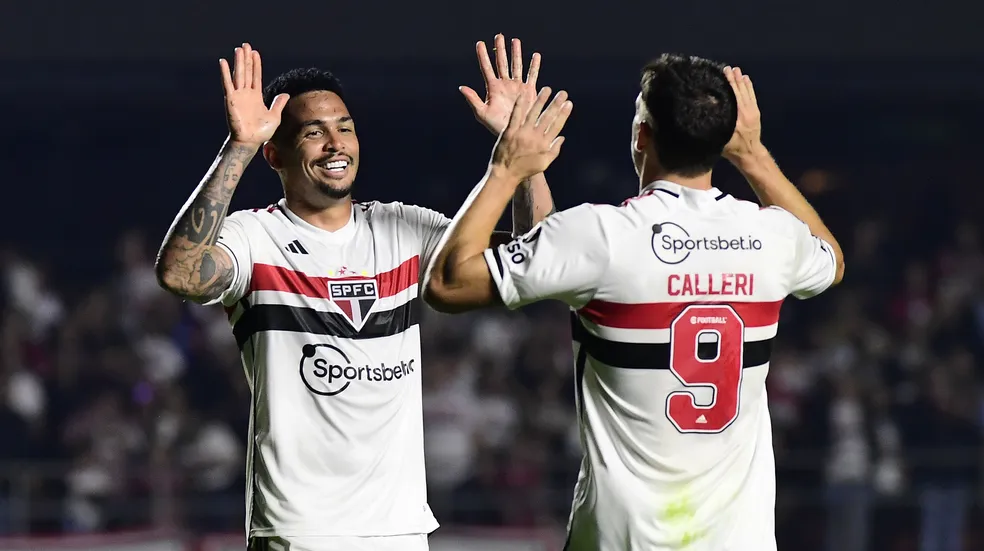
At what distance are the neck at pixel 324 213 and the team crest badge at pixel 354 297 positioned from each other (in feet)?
0.71

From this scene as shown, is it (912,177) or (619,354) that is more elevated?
(912,177)

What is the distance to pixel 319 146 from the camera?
4.13 metres

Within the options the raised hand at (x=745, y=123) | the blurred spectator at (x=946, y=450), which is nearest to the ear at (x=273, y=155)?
the raised hand at (x=745, y=123)

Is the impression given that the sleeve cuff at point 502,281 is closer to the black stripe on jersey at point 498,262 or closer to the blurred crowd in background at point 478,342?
the black stripe on jersey at point 498,262

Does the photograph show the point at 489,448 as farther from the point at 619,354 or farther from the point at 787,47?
the point at 619,354

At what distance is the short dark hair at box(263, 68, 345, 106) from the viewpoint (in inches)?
166

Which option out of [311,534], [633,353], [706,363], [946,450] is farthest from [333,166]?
[946,450]

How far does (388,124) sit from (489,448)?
4751 mm

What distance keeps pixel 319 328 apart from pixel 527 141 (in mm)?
926

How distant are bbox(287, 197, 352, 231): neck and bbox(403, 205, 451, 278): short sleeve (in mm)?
206

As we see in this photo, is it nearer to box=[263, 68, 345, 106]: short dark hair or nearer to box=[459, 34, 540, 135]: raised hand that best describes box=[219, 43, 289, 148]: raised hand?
box=[263, 68, 345, 106]: short dark hair

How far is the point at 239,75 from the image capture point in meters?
3.87

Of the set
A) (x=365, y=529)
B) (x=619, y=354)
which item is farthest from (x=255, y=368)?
(x=619, y=354)

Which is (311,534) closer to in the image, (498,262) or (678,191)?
(498,262)
